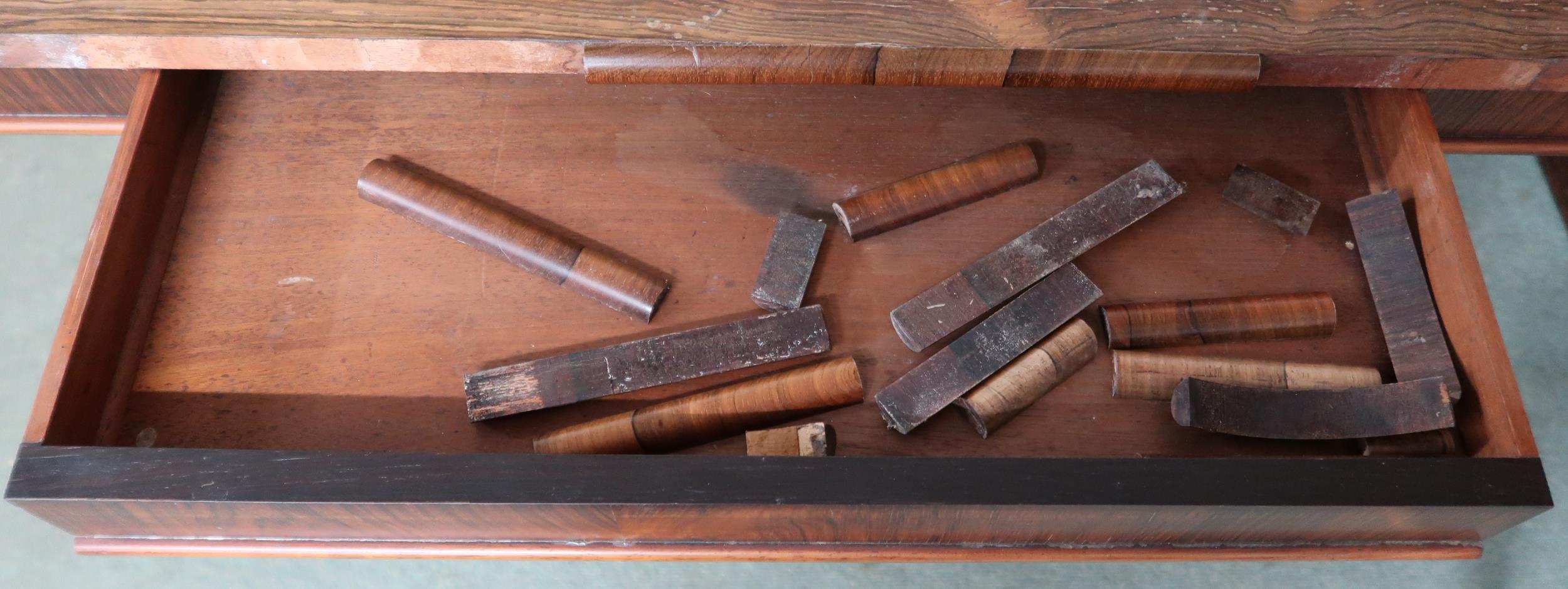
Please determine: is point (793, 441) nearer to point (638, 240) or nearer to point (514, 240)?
point (638, 240)

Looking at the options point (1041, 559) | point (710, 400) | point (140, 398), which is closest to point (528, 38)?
point (710, 400)

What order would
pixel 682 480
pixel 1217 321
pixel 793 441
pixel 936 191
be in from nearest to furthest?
pixel 682 480 → pixel 793 441 → pixel 1217 321 → pixel 936 191

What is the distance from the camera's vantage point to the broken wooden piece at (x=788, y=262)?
1616 millimetres

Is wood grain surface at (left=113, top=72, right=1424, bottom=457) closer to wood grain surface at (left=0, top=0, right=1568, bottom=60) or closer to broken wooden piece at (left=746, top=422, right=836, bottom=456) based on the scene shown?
broken wooden piece at (left=746, top=422, right=836, bottom=456)

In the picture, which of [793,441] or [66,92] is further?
[66,92]

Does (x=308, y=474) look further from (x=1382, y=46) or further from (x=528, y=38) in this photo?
(x=1382, y=46)

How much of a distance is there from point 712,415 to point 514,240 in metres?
0.44

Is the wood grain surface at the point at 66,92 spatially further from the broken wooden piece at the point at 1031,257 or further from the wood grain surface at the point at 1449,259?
the wood grain surface at the point at 1449,259

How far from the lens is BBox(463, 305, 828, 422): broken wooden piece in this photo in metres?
1.53

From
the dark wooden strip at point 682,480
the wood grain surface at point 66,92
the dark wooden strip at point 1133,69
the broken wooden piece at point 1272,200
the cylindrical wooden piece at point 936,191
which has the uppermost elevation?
the dark wooden strip at point 1133,69

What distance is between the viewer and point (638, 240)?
170 cm

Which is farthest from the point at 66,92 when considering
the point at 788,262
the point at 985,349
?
the point at 985,349

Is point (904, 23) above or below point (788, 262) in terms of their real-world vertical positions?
above

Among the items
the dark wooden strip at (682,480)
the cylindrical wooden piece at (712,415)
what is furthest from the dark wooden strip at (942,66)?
the dark wooden strip at (682,480)
